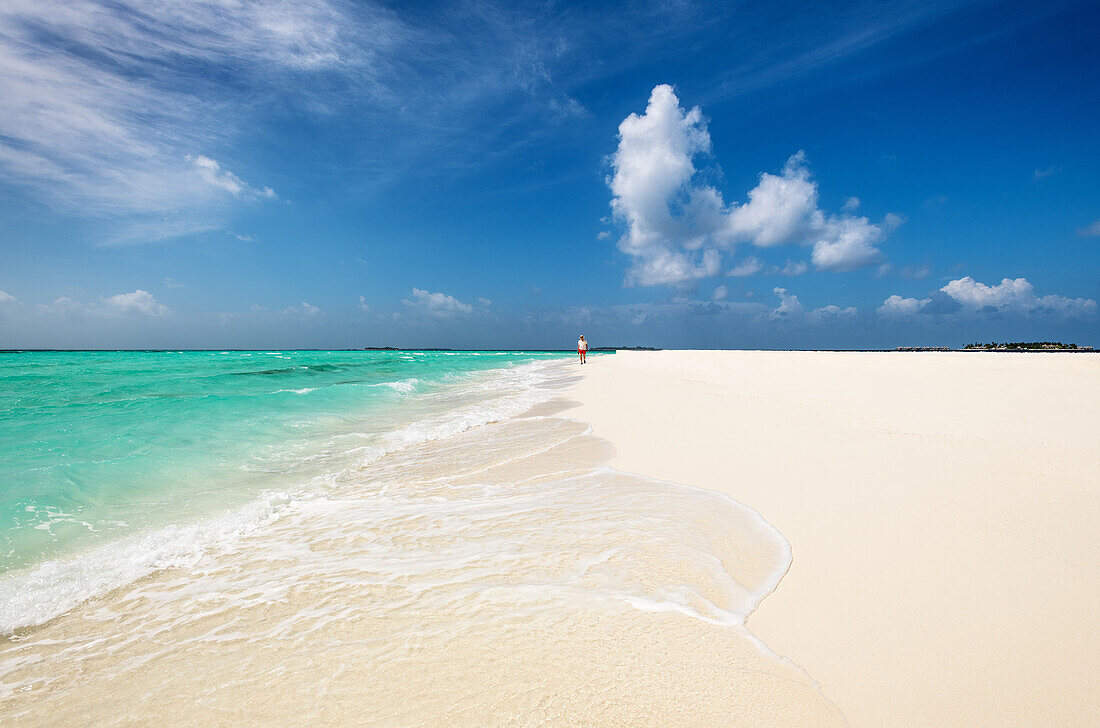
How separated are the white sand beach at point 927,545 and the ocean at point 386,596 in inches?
10.2

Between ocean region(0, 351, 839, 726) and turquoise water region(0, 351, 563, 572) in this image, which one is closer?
ocean region(0, 351, 839, 726)

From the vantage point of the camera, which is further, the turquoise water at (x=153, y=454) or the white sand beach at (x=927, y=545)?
the turquoise water at (x=153, y=454)

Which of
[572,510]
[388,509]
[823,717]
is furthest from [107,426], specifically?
[823,717]

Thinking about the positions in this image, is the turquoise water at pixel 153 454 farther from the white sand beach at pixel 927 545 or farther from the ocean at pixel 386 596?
the white sand beach at pixel 927 545

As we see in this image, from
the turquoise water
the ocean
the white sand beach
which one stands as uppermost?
the white sand beach

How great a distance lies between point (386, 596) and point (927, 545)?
11.5 ft

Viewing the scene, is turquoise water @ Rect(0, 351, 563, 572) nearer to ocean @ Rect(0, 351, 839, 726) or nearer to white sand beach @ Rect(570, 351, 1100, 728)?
ocean @ Rect(0, 351, 839, 726)

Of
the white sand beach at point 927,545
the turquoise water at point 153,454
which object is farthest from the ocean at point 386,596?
the white sand beach at point 927,545

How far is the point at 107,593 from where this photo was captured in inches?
123

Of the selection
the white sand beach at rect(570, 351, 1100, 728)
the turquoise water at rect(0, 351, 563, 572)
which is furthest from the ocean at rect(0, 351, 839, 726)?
the white sand beach at rect(570, 351, 1100, 728)

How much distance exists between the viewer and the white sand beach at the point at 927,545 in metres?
1.80

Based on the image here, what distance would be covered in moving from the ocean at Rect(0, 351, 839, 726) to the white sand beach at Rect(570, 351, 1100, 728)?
0.26 m

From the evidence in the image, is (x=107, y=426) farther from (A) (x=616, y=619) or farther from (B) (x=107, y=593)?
(A) (x=616, y=619)

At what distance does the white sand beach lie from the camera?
1.80 meters
